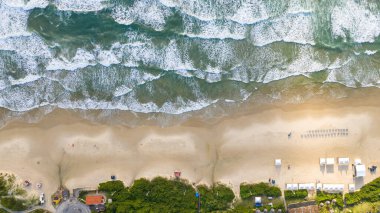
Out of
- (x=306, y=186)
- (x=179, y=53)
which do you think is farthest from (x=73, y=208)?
(x=306, y=186)

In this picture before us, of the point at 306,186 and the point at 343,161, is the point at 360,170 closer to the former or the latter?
the point at 343,161

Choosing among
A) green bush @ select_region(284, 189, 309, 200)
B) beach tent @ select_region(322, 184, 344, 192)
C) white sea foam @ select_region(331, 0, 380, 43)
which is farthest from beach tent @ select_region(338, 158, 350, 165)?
white sea foam @ select_region(331, 0, 380, 43)

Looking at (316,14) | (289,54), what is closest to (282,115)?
(289,54)

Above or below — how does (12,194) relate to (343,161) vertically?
below

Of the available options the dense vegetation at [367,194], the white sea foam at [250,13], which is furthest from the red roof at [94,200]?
the dense vegetation at [367,194]

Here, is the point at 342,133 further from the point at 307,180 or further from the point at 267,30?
the point at 267,30

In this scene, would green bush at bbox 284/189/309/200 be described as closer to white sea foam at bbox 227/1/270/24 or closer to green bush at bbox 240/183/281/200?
green bush at bbox 240/183/281/200
